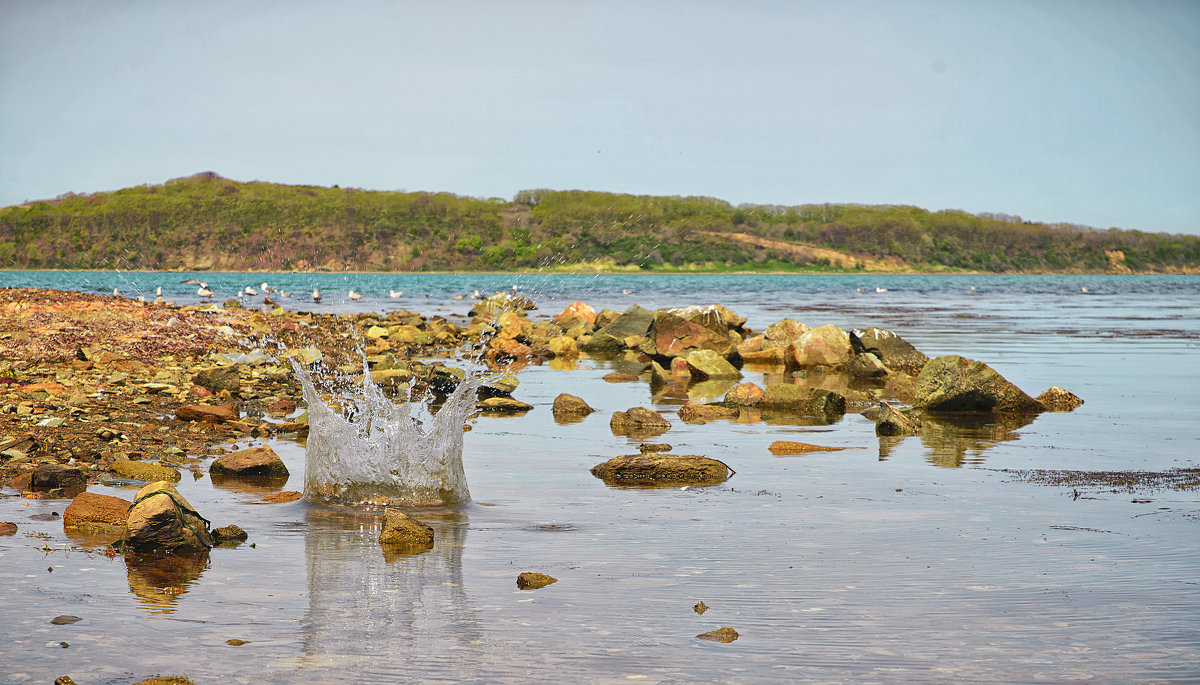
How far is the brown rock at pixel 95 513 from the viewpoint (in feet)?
22.5

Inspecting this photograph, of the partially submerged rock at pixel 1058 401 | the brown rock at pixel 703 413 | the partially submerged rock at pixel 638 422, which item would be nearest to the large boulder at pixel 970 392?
the partially submerged rock at pixel 1058 401

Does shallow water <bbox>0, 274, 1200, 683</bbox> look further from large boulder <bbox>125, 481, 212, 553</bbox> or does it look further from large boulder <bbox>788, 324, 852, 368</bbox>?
large boulder <bbox>788, 324, 852, 368</bbox>

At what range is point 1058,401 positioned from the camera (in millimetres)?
14148

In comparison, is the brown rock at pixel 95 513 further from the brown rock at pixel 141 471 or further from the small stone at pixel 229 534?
the brown rock at pixel 141 471

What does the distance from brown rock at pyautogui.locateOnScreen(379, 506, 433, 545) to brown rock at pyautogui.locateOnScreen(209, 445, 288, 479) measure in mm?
2565

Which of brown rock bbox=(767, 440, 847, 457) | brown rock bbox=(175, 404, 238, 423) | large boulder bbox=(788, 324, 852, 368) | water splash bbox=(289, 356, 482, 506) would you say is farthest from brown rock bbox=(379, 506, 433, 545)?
large boulder bbox=(788, 324, 852, 368)

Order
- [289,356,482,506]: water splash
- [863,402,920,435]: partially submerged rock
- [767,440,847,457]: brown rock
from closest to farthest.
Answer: [289,356,482,506]: water splash < [767,440,847,457]: brown rock < [863,402,920,435]: partially submerged rock

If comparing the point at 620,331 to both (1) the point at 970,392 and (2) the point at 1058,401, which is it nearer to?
(2) the point at 1058,401

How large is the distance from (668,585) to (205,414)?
7727 mm

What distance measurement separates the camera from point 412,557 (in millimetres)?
6336

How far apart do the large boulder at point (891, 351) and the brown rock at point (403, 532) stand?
14400 millimetres

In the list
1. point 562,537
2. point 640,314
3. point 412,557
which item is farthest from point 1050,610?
point 640,314

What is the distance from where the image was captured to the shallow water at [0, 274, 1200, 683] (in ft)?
14.8

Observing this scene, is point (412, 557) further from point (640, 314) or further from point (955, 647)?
point (640, 314)
